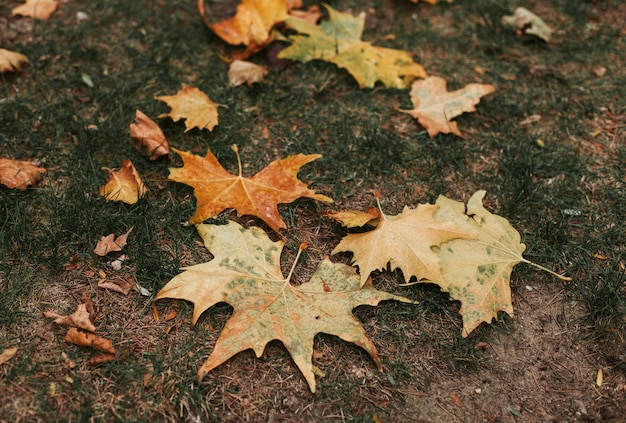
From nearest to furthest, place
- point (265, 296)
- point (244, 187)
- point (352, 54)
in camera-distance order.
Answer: point (265, 296) → point (244, 187) → point (352, 54)

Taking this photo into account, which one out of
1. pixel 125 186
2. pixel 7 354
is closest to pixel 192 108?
pixel 125 186

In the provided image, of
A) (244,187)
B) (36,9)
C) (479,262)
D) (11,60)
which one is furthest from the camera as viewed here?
(36,9)

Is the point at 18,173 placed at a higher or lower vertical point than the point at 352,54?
lower

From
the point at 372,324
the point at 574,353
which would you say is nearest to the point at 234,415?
the point at 372,324

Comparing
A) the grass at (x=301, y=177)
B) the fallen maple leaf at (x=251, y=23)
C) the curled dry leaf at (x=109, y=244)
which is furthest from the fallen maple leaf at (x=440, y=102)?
the curled dry leaf at (x=109, y=244)

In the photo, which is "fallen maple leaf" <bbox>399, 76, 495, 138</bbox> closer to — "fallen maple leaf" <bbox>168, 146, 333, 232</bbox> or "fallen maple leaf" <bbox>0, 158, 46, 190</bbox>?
"fallen maple leaf" <bbox>168, 146, 333, 232</bbox>

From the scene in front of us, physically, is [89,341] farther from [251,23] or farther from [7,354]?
[251,23]

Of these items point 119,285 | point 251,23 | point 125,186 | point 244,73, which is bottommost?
point 119,285

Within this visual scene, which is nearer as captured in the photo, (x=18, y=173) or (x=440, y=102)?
(x=18, y=173)

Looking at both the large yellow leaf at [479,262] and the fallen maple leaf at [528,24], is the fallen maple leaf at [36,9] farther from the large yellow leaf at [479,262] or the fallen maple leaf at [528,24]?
the fallen maple leaf at [528,24]
